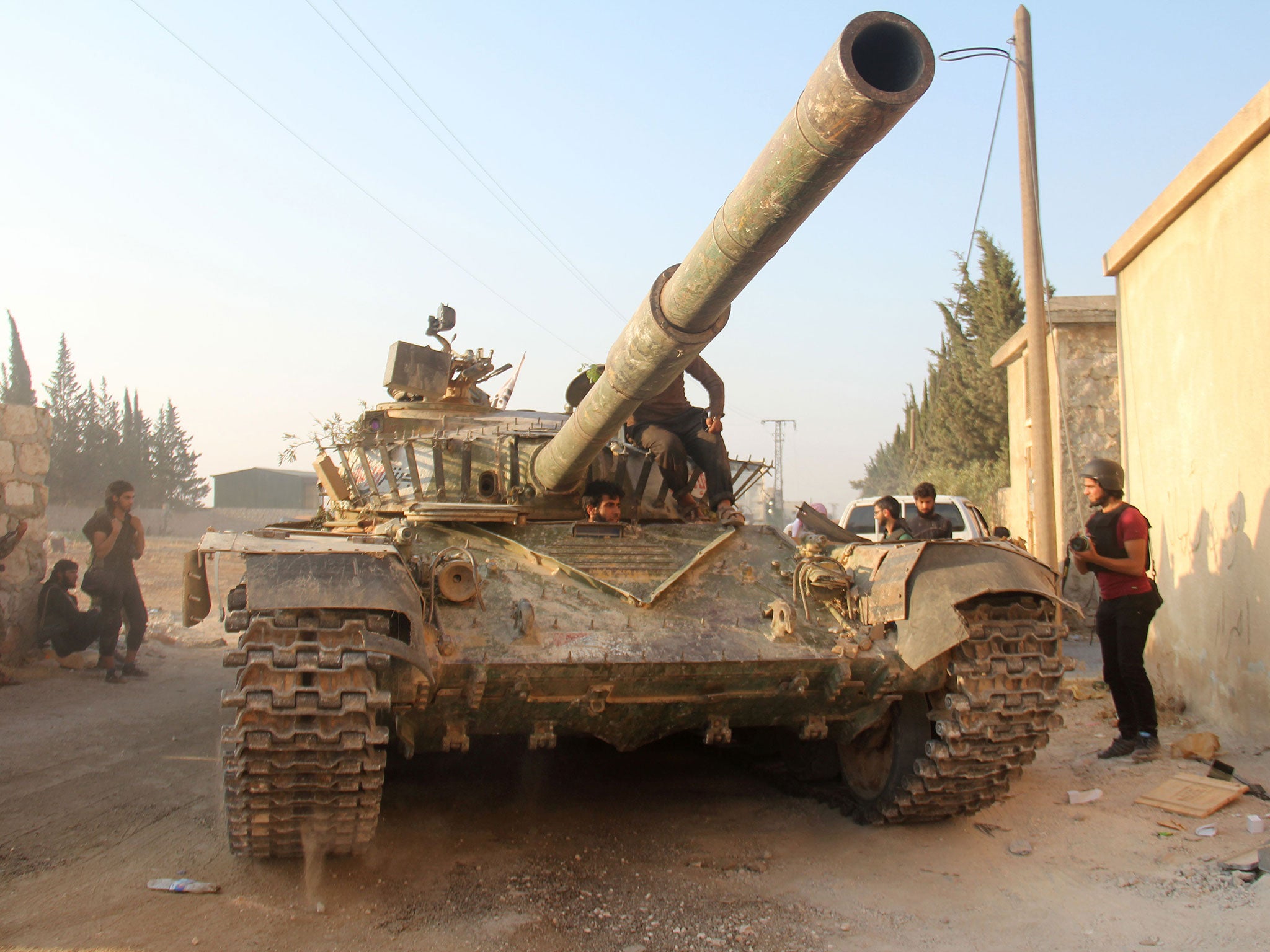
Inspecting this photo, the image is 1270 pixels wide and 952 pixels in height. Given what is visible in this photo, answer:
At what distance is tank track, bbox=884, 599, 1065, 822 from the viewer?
483 centimetres

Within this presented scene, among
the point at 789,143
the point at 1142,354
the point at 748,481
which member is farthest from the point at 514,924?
the point at 1142,354

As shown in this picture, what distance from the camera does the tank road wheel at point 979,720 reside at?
15.9 ft

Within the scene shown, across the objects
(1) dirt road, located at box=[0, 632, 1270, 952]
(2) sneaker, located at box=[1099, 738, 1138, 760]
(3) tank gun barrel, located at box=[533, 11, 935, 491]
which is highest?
(3) tank gun barrel, located at box=[533, 11, 935, 491]

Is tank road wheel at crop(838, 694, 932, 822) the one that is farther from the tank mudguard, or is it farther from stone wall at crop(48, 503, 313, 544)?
stone wall at crop(48, 503, 313, 544)

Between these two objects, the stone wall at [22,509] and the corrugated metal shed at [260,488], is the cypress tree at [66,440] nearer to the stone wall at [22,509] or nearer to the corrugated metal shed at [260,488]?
the corrugated metal shed at [260,488]

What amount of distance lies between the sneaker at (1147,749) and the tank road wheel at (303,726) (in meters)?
4.70

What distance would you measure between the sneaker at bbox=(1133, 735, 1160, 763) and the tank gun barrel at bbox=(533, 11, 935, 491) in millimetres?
4105

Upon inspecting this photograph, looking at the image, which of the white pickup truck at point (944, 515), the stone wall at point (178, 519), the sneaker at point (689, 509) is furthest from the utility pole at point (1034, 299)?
the stone wall at point (178, 519)

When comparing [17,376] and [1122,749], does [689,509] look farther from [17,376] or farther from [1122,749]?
[17,376]

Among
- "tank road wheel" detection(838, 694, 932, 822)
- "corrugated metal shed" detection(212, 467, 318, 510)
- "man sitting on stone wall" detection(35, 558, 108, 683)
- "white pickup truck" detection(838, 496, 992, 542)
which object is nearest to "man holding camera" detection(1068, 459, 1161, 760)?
"tank road wheel" detection(838, 694, 932, 822)

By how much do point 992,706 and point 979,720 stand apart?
9 centimetres

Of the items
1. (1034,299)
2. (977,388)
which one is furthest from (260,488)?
(1034,299)

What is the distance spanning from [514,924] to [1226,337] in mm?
5775

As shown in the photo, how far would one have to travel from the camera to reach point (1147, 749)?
21.1ft
